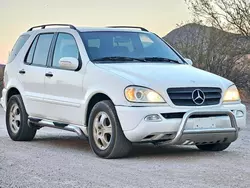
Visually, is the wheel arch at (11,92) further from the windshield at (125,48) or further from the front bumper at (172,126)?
the front bumper at (172,126)

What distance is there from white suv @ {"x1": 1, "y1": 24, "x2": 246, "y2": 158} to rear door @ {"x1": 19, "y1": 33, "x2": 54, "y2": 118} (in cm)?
2

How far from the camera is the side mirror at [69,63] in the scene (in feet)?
33.8

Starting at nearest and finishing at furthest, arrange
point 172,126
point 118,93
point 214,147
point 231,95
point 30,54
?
point 172,126 → point 118,93 → point 231,95 → point 214,147 → point 30,54

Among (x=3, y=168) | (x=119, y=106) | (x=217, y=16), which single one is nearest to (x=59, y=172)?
(x=3, y=168)

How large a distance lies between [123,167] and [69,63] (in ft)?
6.97

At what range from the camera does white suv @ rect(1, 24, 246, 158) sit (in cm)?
927

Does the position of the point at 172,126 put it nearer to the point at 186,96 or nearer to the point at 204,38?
the point at 186,96

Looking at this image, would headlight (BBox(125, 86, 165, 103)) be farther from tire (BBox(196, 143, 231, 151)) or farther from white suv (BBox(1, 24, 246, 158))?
tire (BBox(196, 143, 231, 151))

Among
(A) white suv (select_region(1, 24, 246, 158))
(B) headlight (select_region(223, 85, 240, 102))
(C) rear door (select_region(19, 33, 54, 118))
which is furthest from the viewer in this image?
(C) rear door (select_region(19, 33, 54, 118))

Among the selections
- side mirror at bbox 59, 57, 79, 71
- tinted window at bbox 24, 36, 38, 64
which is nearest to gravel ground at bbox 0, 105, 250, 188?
side mirror at bbox 59, 57, 79, 71

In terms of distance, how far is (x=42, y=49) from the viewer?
38.0ft

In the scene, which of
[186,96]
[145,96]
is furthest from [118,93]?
[186,96]

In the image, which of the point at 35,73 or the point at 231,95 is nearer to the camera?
the point at 231,95

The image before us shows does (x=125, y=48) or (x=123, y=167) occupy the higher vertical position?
(x=125, y=48)
